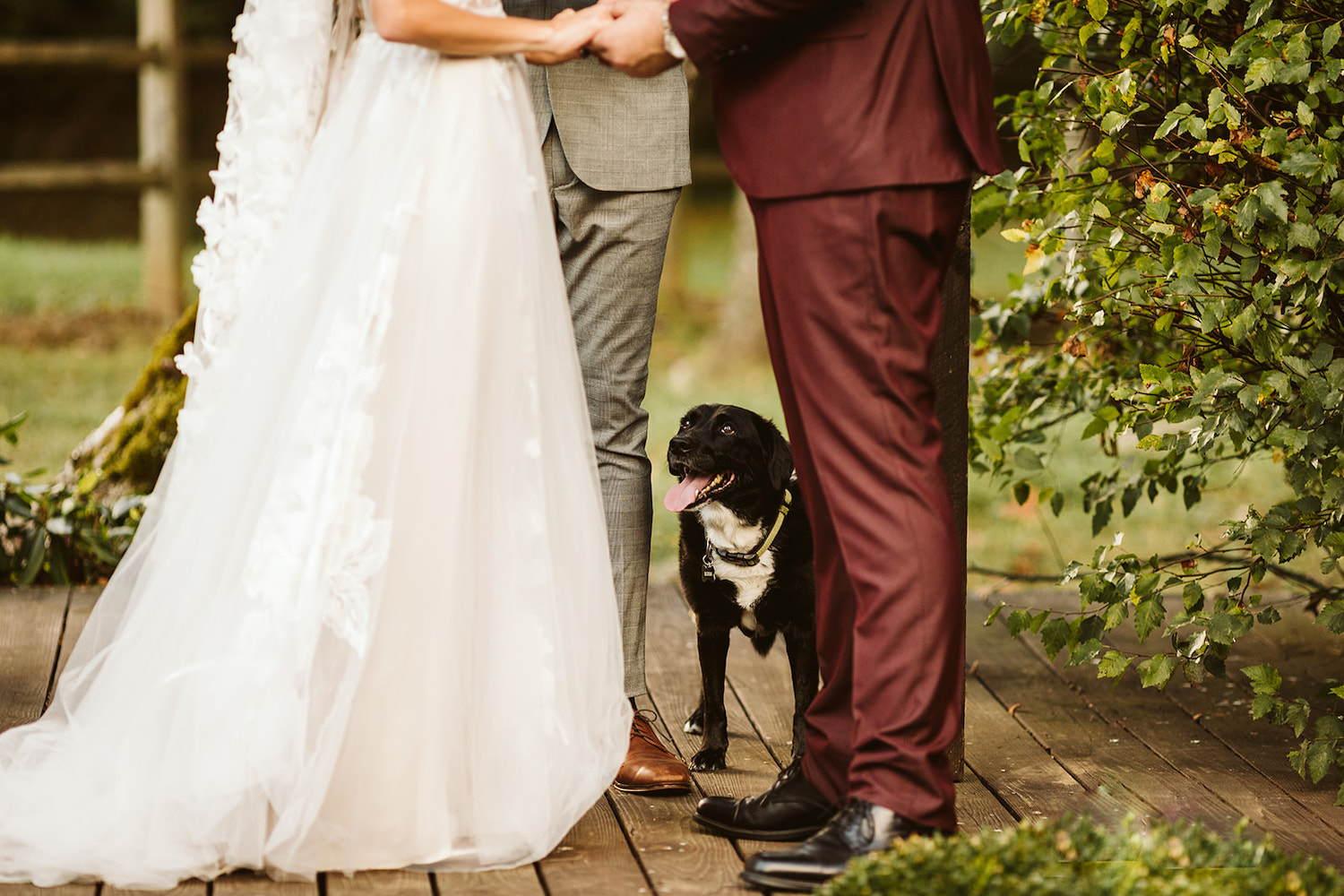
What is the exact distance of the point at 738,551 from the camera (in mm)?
3057

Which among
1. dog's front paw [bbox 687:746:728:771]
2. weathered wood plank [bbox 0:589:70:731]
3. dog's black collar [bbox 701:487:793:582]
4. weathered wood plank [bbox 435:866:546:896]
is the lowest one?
weathered wood plank [bbox 0:589:70:731]

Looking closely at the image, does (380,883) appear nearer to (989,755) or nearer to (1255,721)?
(989,755)

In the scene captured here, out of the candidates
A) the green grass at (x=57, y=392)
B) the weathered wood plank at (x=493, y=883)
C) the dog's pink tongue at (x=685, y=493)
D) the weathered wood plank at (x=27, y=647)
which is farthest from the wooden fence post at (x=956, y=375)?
the green grass at (x=57, y=392)

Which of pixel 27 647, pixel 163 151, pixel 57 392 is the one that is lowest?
pixel 57 392

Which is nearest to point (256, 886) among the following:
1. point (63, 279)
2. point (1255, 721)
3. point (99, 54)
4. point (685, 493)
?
point (685, 493)

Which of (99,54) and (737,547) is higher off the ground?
(99,54)

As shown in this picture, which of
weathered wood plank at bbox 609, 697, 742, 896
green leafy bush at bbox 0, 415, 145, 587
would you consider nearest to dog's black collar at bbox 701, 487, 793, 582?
weathered wood plank at bbox 609, 697, 742, 896

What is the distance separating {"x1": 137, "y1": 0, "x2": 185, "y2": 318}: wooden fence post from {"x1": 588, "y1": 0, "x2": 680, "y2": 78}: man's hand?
6693mm

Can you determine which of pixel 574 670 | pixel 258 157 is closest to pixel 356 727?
pixel 574 670

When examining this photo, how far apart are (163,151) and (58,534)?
16.1 feet

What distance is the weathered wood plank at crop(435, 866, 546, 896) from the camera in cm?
230

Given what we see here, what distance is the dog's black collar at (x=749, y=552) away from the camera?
3.03 m

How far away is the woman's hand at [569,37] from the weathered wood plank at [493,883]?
1.38 meters

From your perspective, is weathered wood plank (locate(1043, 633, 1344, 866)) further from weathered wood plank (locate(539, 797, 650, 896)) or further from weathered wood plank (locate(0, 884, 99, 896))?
weathered wood plank (locate(0, 884, 99, 896))
